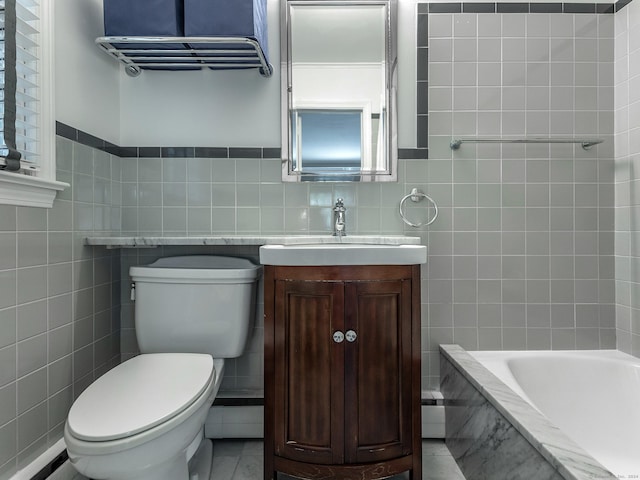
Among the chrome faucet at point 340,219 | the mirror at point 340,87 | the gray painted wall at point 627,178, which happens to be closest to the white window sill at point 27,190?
the mirror at point 340,87

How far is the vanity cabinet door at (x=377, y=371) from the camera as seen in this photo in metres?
1.27

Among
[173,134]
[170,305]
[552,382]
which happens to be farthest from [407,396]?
[173,134]

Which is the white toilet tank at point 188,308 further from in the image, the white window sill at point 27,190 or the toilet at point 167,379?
the white window sill at point 27,190

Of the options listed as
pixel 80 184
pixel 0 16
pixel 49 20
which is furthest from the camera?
pixel 80 184

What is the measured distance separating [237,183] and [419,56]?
3.41 ft

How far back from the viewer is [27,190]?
1.16 metres

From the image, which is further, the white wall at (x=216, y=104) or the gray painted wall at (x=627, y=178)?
the white wall at (x=216, y=104)

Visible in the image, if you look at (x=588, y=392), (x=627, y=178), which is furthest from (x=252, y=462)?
(x=627, y=178)

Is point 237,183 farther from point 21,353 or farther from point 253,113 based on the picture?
point 21,353

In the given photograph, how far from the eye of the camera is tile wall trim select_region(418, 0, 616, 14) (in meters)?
1.75

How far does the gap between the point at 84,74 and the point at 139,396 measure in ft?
4.12

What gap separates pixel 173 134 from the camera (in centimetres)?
178

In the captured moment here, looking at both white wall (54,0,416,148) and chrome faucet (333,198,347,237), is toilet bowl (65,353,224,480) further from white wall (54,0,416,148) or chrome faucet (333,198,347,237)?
white wall (54,0,416,148)

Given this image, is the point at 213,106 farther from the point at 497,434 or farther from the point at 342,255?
the point at 497,434
